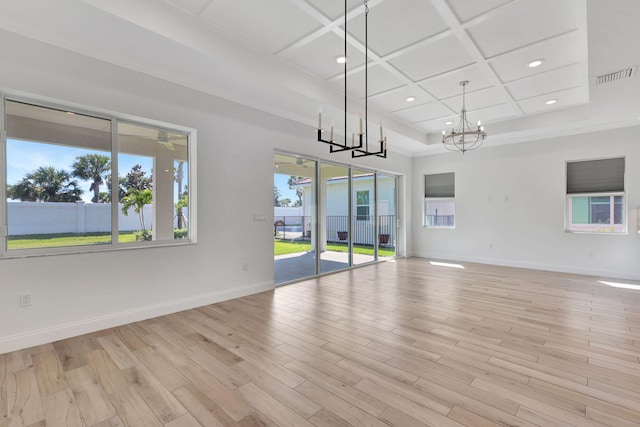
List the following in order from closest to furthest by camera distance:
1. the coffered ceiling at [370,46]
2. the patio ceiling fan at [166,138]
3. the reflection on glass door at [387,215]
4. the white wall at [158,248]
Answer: the coffered ceiling at [370,46], the white wall at [158,248], the patio ceiling fan at [166,138], the reflection on glass door at [387,215]

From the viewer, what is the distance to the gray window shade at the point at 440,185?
7769mm

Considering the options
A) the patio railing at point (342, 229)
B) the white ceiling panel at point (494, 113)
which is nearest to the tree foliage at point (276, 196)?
the patio railing at point (342, 229)

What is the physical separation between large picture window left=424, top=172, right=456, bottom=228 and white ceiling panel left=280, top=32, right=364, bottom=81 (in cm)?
510

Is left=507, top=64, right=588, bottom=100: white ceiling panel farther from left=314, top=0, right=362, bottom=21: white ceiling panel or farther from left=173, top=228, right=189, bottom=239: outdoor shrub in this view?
left=173, top=228, right=189, bottom=239: outdoor shrub

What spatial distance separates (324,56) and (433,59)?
4.40ft

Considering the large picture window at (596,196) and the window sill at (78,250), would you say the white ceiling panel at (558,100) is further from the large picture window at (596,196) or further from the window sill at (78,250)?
the window sill at (78,250)

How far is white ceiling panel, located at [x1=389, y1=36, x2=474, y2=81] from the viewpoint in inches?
131

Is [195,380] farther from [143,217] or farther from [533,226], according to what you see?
[533,226]

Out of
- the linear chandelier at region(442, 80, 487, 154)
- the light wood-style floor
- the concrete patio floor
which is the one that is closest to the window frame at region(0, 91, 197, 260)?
the light wood-style floor

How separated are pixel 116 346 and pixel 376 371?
2.41 meters

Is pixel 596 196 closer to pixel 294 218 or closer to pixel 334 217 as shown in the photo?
pixel 334 217

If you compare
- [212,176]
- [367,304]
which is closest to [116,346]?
[212,176]

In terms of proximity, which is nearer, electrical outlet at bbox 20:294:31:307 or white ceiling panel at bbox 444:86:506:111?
electrical outlet at bbox 20:294:31:307

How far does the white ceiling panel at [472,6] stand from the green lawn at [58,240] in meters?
4.20
